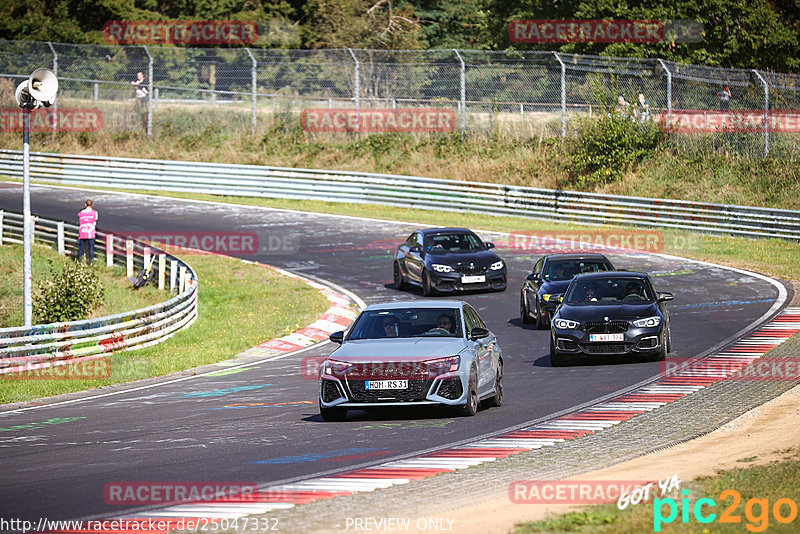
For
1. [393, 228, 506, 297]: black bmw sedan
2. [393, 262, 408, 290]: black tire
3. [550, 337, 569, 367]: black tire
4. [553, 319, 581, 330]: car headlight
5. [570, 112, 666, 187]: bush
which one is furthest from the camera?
[570, 112, 666, 187]: bush

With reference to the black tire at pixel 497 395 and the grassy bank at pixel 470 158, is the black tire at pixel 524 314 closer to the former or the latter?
the black tire at pixel 497 395

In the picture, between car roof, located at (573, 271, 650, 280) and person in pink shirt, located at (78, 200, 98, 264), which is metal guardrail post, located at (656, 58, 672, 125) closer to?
person in pink shirt, located at (78, 200, 98, 264)

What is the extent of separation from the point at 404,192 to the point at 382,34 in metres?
21.6

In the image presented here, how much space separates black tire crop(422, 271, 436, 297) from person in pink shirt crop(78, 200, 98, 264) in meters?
9.94

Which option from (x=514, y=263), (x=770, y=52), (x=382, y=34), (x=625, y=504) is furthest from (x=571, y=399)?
(x=382, y=34)

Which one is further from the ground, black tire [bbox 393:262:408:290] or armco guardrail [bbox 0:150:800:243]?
armco guardrail [bbox 0:150:800:243]

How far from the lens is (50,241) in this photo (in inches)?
1330

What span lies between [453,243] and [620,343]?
9.54 m

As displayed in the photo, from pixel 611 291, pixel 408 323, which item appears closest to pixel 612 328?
pixel 611 291

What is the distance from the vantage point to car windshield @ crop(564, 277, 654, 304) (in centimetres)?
1817

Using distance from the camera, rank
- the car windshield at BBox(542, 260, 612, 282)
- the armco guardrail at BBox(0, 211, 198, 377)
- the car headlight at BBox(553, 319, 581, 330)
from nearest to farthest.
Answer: the car headlight at BBox(553, 319, 581, 330), the armco guardrail at BBox(0, 211, 198, 377), the car windshield at BBox(542, 260, 612, 282)

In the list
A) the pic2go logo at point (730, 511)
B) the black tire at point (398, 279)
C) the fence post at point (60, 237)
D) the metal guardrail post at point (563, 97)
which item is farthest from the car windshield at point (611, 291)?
the metal guardrail post at point (563, 97)

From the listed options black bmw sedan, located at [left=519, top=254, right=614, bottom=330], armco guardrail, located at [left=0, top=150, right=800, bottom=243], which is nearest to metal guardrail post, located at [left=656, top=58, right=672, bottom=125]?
armco guardrail, located at [left=0, top=150, right=800, bottom=243]

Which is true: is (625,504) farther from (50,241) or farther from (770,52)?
(770,52)
